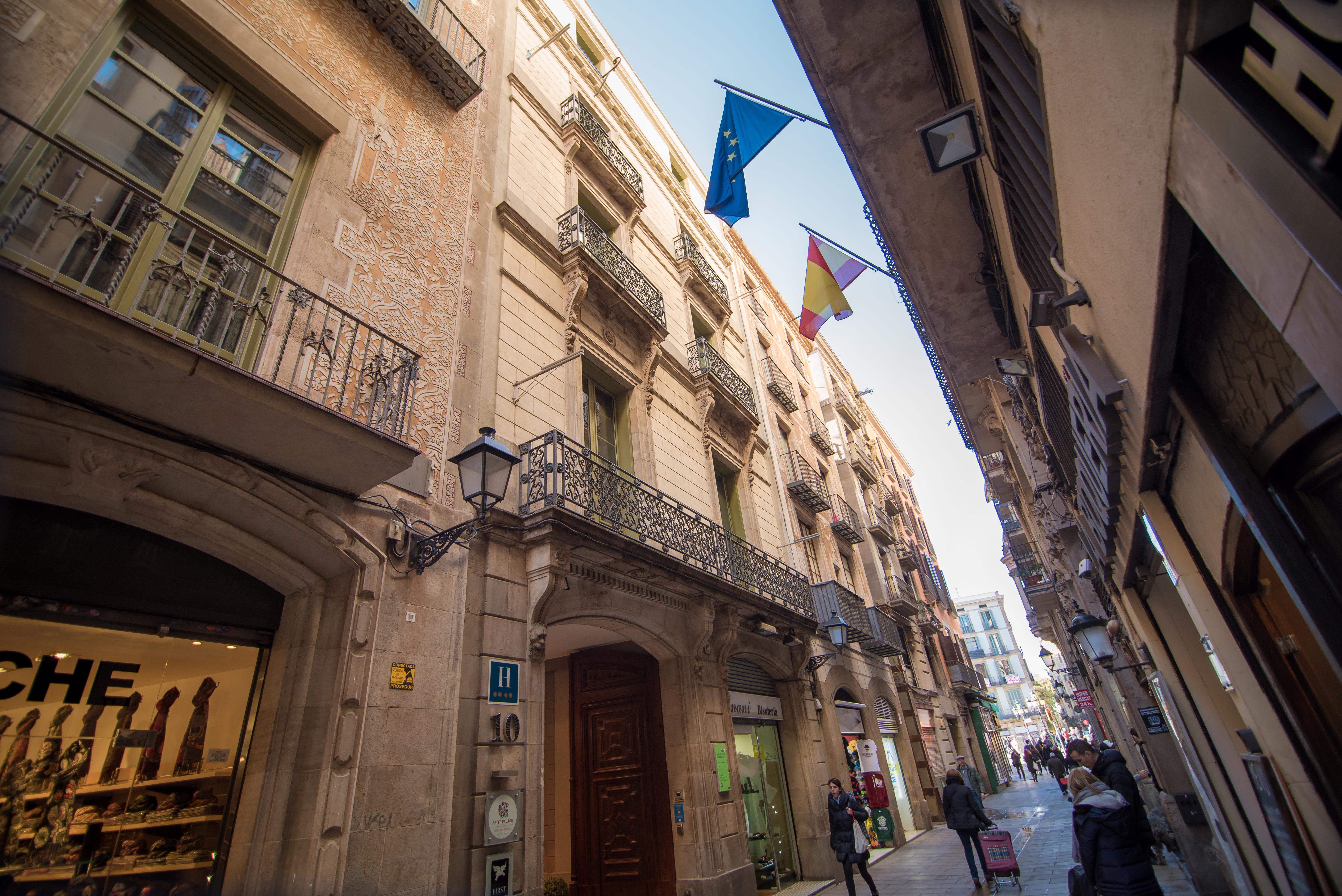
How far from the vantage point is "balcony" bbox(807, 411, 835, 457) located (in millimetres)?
21359

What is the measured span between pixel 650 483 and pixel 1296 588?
8.31 meters

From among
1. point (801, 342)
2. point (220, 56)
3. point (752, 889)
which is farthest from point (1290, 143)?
point (801, 342)

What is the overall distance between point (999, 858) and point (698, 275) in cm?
1310

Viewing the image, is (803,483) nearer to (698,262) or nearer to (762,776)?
(698,262)

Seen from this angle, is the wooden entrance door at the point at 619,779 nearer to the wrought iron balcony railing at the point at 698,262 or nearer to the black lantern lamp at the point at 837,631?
the black lantern lamp at the point at 837,631

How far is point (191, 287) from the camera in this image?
14.1 ft

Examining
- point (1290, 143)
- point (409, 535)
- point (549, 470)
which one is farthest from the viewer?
point (549, 470)

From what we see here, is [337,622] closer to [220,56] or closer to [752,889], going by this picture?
[220,56]

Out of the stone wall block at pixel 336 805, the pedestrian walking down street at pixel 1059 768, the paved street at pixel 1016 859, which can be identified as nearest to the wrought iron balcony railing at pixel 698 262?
the paved street at pixel 1016 859

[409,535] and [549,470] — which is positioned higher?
[549,470]

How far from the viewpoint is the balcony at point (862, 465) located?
24.5 meters

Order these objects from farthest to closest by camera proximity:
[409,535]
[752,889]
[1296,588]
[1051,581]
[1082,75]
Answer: [1051,581] < [752,889] < [409,535] < [1082,75] < [1296,588]

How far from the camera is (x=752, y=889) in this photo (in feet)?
28.6

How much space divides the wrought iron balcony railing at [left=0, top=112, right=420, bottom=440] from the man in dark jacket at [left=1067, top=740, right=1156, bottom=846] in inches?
293
